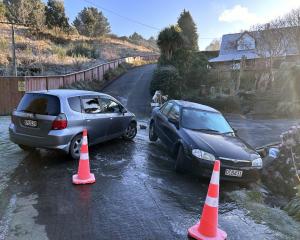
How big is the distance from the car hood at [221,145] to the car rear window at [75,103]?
2647 millimetres

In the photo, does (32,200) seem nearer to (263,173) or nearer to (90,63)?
(263,173)

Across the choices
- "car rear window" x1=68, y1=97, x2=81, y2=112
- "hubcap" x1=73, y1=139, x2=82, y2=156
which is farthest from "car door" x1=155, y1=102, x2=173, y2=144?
"car rear window" x1=68, y1=97, x2=81, y2=112

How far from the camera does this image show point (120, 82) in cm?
3180

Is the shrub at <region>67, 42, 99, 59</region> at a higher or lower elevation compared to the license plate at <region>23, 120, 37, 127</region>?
higher

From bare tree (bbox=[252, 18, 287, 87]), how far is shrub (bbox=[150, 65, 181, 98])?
7774mm

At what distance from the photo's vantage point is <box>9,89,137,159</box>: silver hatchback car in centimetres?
781

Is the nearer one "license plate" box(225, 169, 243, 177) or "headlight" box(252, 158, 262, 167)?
"license plate" box(225, 169, 243, 177)

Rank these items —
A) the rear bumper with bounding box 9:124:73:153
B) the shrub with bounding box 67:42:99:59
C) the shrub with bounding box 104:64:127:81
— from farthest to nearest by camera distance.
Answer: the shrub with bounding box 67:42:99:59 < the shrub with bounding box 104:64:127:81 < the rear bumper with bounding box 9:124:73:153

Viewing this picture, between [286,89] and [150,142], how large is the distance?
13825 mm

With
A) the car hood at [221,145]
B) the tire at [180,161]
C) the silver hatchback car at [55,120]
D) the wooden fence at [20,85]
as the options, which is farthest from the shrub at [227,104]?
the tire at [180,161]

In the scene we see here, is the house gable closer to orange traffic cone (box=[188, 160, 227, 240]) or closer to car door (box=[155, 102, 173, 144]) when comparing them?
car door (box=[155, 102, 173, 144])

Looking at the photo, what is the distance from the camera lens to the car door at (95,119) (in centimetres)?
872

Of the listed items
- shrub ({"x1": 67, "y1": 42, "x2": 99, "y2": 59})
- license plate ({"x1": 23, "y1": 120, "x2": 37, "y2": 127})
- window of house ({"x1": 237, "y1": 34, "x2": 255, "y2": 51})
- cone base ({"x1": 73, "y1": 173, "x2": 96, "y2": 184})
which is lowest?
cone base ({"x1": 73, "y1": 173, "x2": 96, "y2": 184})

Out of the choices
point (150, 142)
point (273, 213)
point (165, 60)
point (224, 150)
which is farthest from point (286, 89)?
point (273, 213)
